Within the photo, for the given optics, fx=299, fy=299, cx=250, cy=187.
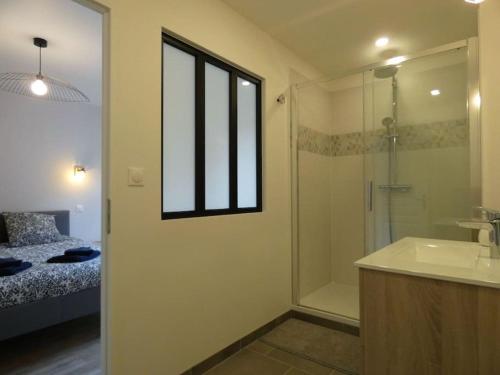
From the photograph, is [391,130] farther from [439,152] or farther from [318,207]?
[318,207]

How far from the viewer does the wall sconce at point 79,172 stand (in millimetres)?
4352

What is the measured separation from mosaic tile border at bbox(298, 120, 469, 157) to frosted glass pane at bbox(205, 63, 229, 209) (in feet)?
3.19

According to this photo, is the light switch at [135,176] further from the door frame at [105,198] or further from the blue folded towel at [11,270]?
the blue folded towel at [11,270]

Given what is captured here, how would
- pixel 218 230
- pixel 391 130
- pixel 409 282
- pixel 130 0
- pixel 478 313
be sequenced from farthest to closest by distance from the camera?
pixel 391 130
pixel 218 230
pixel 130 0
pixel 409 282
pixel 478 313

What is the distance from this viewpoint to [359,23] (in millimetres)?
2414

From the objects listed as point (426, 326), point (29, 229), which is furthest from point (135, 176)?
point (29, 229)

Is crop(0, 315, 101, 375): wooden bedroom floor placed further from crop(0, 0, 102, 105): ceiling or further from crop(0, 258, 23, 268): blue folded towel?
crop(0, 0, 102, 105): ceiling

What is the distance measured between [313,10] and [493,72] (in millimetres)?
1272

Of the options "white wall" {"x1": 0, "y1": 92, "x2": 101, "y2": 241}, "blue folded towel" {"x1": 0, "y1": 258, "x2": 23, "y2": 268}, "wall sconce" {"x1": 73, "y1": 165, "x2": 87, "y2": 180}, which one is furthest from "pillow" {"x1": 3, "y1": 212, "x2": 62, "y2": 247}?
"blue folded towel" {"x1": 0, "y1": 258, "x2": 23, "y2": 268}

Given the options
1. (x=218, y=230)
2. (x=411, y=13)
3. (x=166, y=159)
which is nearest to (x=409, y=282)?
(x=218, y=230)

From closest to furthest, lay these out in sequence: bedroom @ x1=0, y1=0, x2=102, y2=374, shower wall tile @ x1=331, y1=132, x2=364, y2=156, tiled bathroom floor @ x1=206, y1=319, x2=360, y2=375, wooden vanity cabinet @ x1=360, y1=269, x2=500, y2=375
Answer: wooden vanity cabinet @ x1=360, y1=269, x2=500, y2=375 → tiled bathroom floor @ x1=206, y1=319, x2=360, y2=375 → bedroom @ x1=0, y1=0, x2=102, y2=374 → shower wall tile @ x1=331, y1=132, x2=364, y2=156

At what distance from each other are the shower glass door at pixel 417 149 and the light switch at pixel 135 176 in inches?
89.6

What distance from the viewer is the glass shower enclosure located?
2443 millimetres

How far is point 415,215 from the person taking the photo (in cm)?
280
